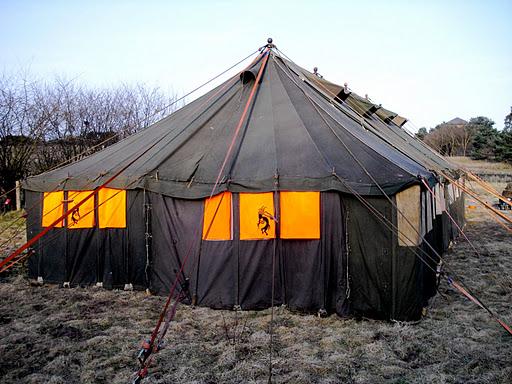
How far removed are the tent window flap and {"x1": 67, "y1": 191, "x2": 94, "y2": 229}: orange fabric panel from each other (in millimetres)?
4896

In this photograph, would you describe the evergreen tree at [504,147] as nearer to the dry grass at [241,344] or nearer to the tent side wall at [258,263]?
the dry grass at [241,344]

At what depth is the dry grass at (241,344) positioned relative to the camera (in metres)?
4.23

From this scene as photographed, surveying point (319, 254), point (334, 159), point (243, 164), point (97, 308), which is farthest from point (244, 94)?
point (97, 308)

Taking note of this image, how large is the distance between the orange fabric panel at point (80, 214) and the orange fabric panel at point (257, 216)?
2.78 metres

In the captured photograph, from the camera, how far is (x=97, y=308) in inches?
248

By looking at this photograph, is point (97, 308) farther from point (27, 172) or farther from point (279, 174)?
point (27, 172)

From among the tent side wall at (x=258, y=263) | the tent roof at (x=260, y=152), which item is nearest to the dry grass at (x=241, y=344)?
the tent side wall at (x=258, y=263)

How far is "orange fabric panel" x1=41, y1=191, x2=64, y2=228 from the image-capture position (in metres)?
7.51

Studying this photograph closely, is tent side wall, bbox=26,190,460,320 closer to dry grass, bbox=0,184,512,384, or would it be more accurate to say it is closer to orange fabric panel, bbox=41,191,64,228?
dry grass, bbox=0,184,512,384

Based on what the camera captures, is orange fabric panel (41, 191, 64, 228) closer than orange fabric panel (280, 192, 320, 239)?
No

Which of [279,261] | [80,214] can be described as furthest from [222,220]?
[80,214]

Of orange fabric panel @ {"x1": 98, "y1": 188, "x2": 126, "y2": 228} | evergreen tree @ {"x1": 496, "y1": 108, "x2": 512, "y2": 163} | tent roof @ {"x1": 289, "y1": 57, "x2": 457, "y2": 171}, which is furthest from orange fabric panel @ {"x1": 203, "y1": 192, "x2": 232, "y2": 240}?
evergreen tree @ {"x1": 496, "y1": 108, "x2": 512, "y2": 163}

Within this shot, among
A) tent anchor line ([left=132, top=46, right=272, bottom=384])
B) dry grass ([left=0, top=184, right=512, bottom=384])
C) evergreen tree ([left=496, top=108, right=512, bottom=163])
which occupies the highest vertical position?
evergreen tree ([left=496, top=108, right=512, bottom=163])

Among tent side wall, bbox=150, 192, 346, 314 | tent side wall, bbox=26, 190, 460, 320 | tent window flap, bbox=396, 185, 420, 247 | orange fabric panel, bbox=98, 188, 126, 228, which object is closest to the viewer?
tent window flap, bbox=396, 185, 420, 247
